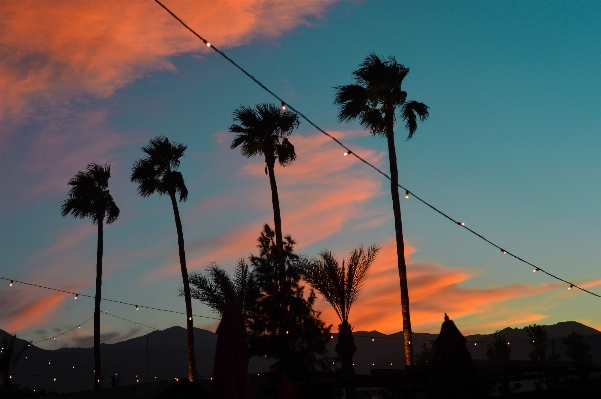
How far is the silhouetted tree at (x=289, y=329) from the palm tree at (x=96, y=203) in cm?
937

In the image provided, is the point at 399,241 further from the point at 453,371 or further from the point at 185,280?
the point at 185,280

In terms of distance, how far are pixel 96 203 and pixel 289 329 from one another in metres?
13.7

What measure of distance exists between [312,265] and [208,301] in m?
11.1

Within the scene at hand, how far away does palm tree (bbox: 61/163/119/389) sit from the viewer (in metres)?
38.4

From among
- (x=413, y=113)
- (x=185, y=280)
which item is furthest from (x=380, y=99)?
(x=185, y=280)

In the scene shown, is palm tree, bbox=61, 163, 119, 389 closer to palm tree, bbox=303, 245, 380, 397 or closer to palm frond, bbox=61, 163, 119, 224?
palm frond, bbox=61, 163, 119, 224

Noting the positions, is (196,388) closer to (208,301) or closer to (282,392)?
(282,392)

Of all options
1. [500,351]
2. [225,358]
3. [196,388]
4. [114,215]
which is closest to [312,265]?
[196,388]

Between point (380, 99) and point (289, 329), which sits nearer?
point (380, 99)

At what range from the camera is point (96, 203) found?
3906cm

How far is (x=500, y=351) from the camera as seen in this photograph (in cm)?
7962

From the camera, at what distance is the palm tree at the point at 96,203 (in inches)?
1513

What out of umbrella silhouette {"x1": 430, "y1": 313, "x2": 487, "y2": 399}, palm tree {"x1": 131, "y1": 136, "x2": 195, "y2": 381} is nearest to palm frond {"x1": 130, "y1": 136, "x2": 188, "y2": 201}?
palm tree {"x1": 131, "y1": 136, "x2": 195, "y2": 381}

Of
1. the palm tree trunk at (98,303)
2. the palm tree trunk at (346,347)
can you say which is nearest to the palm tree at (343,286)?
the palm tree trunk at (346,347)
